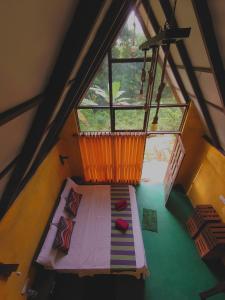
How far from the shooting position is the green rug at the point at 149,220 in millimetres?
4078

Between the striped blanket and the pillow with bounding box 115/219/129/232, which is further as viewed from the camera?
the pillow with bounding box 115/219/129/232

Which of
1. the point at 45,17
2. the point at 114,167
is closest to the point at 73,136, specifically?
the point at 114,167

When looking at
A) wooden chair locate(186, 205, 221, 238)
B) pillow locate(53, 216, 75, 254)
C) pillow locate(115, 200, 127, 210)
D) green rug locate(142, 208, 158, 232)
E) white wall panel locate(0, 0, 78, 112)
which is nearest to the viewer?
white wall panel locate(0, 0, 78, 112)

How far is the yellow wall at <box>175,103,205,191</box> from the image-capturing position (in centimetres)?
418

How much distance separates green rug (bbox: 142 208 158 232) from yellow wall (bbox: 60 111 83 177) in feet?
6.78

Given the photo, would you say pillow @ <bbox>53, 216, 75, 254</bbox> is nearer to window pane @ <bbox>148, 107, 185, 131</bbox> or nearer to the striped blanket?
the striped blanket

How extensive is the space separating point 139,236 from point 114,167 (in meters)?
1.94

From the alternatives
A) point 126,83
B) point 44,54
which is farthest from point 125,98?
point 44,54

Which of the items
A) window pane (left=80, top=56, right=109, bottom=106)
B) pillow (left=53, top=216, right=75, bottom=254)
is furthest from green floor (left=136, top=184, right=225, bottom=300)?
window pane (left=80, top=56, right=109, bottom=106)

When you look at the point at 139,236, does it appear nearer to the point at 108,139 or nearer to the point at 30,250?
the point at 30,250

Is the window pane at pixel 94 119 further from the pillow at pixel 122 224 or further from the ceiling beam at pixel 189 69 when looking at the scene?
the pillow at pixel 122 224

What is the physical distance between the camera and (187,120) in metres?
4.20

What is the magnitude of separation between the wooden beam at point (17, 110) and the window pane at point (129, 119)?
2908 millimetres

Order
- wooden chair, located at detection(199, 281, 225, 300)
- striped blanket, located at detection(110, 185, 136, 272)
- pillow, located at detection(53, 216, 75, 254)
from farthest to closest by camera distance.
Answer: pillow, located at detection(53, 216, 75, 254) → striped blanket, located at detection(110, 185, 136, 272) → wooden chair, located at detection(199, 281, 225, 300)
